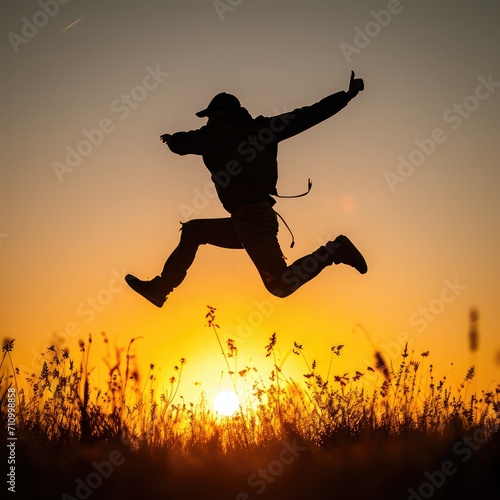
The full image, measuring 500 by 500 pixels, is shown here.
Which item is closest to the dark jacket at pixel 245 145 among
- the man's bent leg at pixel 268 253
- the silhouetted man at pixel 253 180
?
the silhouetted man at pixel 253 180

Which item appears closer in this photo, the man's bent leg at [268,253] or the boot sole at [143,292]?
the man's bent leg at [268,253]

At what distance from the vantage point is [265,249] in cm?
645

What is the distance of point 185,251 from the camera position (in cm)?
690

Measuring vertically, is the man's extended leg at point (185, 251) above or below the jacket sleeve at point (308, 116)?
below

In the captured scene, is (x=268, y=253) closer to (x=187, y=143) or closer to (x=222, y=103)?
(x=187, y=143)

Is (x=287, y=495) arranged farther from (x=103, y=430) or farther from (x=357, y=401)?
(x=103, y=430)

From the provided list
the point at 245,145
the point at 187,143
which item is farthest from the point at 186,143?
the point at 245,145

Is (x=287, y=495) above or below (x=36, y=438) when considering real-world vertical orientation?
below

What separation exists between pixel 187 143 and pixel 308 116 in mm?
1179

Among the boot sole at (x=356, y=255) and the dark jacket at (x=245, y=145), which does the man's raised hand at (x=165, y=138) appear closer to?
the dark jacket at (x=245, y=145)

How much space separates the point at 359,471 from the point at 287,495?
52 cm

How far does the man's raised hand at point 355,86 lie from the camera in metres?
6.60

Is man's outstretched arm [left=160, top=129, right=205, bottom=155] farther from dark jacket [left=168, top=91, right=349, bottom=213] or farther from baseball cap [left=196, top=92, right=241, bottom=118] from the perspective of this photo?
baseball cap [left=196, top=92, right=241, bottom=118]

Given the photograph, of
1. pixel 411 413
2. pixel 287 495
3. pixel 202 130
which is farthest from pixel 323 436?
pixel 202 130
